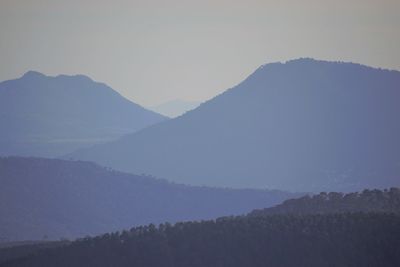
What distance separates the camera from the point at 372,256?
3415 inches

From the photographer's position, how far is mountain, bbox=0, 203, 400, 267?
287 ft

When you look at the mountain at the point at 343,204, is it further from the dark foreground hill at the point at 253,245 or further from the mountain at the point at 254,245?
the dark foreground hill at the point at 253,245

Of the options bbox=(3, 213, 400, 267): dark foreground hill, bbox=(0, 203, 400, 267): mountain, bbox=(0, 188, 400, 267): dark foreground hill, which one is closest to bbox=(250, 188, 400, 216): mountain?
bbox=(0, 188, 400, 267): dark foreground hill

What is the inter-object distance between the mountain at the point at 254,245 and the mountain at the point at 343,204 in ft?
35.7

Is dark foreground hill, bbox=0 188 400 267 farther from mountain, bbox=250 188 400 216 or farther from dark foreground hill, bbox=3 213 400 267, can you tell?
mountain, bbox=250 188 400 216

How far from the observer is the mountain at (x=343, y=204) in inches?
4183

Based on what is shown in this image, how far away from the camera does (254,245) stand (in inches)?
3615

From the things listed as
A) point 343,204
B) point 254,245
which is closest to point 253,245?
point 254,245

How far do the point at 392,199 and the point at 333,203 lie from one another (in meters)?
7.21

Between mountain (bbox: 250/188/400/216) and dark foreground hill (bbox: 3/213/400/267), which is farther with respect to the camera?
mountain (bbox: 250/188/400/216)

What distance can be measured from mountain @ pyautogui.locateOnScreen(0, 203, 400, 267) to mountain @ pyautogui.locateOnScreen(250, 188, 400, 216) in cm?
1088

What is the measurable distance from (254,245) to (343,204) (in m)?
22.4

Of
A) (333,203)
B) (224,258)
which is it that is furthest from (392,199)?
(224,258)

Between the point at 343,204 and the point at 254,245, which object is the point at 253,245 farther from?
the point at 343,204
